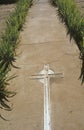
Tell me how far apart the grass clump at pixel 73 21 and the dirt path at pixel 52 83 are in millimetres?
186

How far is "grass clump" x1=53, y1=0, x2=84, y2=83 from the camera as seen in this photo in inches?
293

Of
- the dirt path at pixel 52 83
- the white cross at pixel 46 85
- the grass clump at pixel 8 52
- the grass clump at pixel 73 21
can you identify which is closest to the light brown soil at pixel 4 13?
the grass clump at pixel 8 52

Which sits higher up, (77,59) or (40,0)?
(77,59)

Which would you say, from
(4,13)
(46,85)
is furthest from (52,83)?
(4,13)

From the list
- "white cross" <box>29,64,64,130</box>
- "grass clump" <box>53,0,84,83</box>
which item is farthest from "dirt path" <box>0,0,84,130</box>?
"grass clump" <box>53,0,84,83</box>

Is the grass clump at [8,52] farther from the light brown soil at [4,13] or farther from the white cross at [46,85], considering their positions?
the white cross at [46,85]

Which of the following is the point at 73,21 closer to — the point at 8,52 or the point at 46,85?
the point at 8,52

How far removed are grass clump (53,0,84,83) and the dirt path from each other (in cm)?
19

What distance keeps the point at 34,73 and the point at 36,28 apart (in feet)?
9.69

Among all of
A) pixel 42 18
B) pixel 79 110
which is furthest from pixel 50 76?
pixel 42 18

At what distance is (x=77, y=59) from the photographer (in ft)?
22.6

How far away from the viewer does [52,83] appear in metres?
6.18

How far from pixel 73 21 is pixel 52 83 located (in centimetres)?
282

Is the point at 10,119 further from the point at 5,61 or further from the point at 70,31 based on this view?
the point at 70,31
